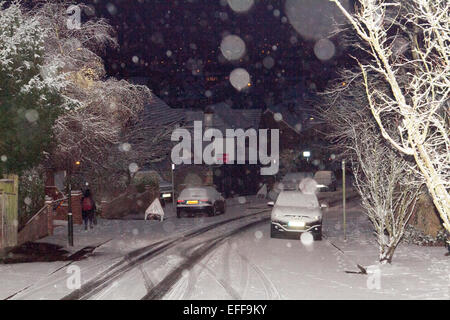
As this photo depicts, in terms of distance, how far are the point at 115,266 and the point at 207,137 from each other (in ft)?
108

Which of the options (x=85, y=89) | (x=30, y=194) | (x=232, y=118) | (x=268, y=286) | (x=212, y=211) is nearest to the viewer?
(x=268, y=286)

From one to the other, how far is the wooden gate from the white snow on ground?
1.62m

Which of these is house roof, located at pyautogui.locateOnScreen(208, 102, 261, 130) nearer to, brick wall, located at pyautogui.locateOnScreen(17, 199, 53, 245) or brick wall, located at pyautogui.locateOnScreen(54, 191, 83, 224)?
brick wall, located at pyautogui.locateOnScreen(54, 191, 83, 224)

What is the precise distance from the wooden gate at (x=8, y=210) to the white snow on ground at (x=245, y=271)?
1618 millimetres

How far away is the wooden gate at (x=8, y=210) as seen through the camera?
46.3 feet

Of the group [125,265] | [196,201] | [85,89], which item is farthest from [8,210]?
[196,201]

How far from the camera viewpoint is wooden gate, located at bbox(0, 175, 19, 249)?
1410 centimetres

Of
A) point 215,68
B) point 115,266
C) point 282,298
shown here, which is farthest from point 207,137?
point 215,68

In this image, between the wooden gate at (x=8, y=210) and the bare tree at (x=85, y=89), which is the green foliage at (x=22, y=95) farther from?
the bare tree at (x=85, y=89)

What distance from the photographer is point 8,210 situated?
14531 millimetres

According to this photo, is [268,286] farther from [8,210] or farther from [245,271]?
[8,210]

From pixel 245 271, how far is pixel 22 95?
300 inches

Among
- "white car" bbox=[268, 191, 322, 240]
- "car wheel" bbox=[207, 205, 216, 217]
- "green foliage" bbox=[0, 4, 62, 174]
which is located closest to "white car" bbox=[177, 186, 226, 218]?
"car wheel" bbox=[207, 205, 216, 217]

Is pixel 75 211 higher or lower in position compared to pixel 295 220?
lower
